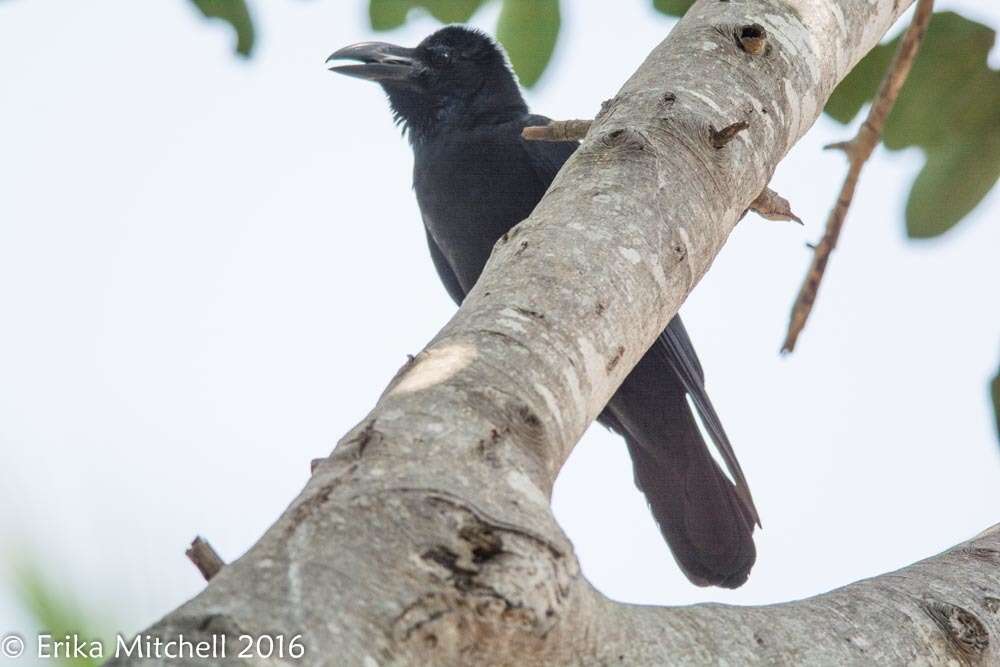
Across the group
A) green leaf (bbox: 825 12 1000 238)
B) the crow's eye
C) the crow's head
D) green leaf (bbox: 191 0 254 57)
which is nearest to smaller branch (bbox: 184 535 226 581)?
green leaf (bbox: 191 0 254 57)

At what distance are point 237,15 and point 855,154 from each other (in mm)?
1890

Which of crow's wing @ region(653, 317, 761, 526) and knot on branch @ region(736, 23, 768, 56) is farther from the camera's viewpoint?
crow's wing @ region(653, 317, 761, 526)

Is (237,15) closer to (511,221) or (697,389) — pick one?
(511,221)

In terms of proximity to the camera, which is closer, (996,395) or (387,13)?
(996,395)

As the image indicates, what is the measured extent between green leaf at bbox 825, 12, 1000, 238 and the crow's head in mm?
1871

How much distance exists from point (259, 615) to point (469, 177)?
11.6 feet

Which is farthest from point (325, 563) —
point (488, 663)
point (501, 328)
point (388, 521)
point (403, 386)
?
point (501, 328)

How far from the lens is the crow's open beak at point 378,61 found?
4.68 metres

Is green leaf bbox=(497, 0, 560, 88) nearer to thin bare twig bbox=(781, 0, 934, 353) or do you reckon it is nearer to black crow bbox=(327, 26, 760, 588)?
black crow bbox=(327, 26, 760, 588)

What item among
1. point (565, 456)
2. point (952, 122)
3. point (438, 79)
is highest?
point (438, 79)

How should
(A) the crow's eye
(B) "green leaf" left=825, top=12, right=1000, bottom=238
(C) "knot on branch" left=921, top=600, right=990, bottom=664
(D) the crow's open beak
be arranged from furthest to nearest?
1. (A) the crow's eye
2. (D) the crow's open beak
3. (B) "green leaf" left=825, top=12, right=1000, bottom=238
4. (C) "knot on branch" left=921, top=600, right=990, bottom=664

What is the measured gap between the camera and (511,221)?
172 inches

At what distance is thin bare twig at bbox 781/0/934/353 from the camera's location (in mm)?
2447

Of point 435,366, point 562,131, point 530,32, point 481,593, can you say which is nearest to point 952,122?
point 530,32
